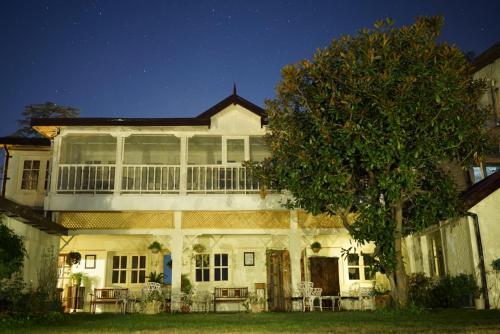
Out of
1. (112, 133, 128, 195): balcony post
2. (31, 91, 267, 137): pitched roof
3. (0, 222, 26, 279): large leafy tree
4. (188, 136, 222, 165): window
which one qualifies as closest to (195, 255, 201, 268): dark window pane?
(188, 136, 222, 165): window

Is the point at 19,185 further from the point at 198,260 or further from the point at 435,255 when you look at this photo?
the point at 435,255

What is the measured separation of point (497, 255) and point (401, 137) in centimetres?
583

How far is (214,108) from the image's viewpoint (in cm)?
1803

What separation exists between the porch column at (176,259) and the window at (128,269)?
3.86 m

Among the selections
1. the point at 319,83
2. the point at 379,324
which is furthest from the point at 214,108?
the point at 379,324

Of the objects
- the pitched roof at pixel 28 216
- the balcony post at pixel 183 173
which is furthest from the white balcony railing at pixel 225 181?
the pitched roof at pixel 28 216

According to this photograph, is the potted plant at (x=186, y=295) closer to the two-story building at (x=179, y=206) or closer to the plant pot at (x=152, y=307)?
the two-story building at (x=179, y=206)

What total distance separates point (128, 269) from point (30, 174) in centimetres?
509

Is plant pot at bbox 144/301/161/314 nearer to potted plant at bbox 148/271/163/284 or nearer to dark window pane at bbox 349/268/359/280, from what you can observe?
potted plant at bbox 148/271/163/284

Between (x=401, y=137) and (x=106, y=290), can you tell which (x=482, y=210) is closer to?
(x=401, y=137)

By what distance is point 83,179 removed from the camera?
687 inches

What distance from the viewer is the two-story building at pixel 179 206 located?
17.0 meters

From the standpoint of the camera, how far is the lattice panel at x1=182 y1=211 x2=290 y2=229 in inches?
672

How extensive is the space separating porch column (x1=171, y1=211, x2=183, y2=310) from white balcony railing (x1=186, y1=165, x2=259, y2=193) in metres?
1.13
